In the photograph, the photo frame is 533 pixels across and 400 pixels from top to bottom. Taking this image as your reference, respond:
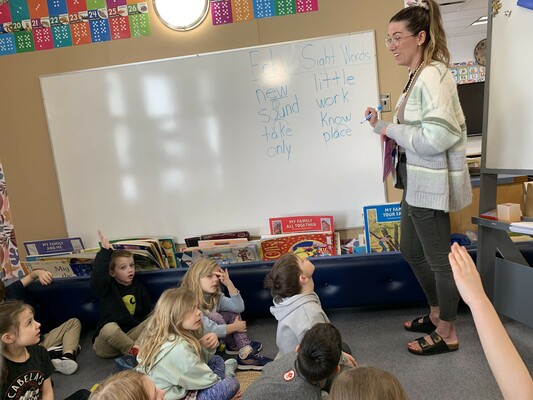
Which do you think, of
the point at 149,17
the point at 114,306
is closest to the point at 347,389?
the point at 114,306

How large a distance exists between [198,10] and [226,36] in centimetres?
24

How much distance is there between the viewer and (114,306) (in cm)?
228

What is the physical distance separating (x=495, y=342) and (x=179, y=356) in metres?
1.13

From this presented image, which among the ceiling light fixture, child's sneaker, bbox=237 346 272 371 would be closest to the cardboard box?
child's sneaker, bbox=237 346 272 371

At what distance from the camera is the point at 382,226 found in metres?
2.49

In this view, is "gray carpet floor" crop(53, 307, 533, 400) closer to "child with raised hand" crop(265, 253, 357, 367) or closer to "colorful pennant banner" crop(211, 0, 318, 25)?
"child with raised hand" crop(265, 253, 357, 367)

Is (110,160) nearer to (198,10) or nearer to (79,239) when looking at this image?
(79,239)

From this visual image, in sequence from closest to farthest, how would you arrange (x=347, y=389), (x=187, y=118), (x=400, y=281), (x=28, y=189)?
(x=347, y=389)
(x=400, y=281)
(x=187, y=118)
(x=28, y=189)

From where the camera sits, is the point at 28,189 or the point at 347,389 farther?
the point at 28,189

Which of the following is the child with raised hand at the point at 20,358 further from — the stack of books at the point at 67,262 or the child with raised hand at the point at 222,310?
the stack of books at the point at 67,262

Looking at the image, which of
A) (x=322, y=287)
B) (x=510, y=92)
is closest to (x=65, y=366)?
(x=322, y=287)

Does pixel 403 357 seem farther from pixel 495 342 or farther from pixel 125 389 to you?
pixel 125 389

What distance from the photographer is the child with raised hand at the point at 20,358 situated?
146 cm

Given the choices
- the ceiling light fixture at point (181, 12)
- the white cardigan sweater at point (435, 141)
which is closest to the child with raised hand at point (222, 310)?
the white cardigan sweater at point (435, 141)
